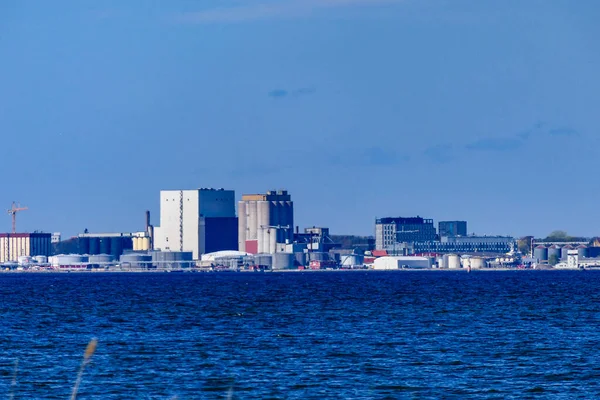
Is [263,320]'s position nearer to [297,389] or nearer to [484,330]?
[484,330]

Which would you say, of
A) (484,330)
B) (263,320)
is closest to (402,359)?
(484,330)

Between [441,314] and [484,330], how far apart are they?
63.6 feet

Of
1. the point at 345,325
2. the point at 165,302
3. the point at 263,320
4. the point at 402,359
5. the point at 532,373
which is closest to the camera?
the point at 532,373

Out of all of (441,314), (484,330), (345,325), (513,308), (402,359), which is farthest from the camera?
(513,308)

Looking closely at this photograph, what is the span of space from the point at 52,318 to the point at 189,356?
36.5 metres

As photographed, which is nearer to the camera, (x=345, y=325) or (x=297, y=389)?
(x=297, y=389)

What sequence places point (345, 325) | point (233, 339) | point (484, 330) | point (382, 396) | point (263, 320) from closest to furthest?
point (382, 396) → point (233, 339) → point (484, 330) → point (345, 325) → point (263, 320)

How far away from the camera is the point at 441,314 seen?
9406cm

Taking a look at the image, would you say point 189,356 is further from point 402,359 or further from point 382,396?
point 382,396

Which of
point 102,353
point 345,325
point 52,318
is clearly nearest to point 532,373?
point 102,353

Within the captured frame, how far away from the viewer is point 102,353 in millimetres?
58844

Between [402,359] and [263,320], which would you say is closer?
[402,359]

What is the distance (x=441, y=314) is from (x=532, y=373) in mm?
43328

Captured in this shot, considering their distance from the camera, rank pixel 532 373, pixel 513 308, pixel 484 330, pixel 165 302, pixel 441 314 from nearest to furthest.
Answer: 1. pixel 532 373
2. pixel 484 330
3. pixel 441 314
4. pixel 513 308
5. pixel 165 302
